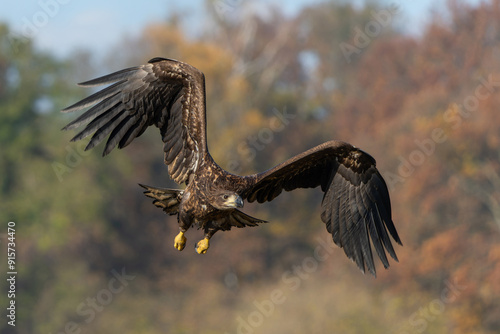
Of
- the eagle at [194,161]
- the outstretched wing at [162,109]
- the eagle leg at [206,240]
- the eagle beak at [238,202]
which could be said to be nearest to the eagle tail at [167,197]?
the eagle at [194,161]

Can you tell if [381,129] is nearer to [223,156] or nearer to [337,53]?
[223,156]

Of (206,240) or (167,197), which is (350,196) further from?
(167,197)

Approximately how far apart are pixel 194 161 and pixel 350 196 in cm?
243

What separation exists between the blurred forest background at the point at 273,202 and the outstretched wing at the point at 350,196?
1920cm

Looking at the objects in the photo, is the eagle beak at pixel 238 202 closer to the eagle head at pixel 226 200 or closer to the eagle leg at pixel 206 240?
the eagle head at pixel 226 200

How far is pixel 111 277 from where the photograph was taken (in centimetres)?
4559

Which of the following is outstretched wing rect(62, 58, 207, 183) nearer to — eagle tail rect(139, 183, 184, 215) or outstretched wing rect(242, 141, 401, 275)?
eagle tail rect(139, 183, 184, 215)

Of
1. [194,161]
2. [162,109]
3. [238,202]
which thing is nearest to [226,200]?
[238,202]

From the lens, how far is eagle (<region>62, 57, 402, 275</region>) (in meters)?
13.2

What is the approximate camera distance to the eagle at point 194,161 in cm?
→ 1321

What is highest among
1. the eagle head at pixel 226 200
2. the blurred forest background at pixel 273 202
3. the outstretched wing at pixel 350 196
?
the outstretched wing at pixel 350 196

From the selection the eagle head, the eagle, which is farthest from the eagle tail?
the eagle head

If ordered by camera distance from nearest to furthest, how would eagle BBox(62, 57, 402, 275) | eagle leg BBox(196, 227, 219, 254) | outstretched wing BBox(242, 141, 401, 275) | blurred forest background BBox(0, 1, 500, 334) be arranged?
1. eagle BBox(62, 57, 402, 275)
2. eagle leg BBox(196, 227, 219, 254)
3. outstretched wing BBox(242, 141, 401, 275)
4. blurred forest background BBox(0, 1, 500, 334)

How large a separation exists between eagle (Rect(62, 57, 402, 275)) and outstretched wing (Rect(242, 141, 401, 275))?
0.01 m
